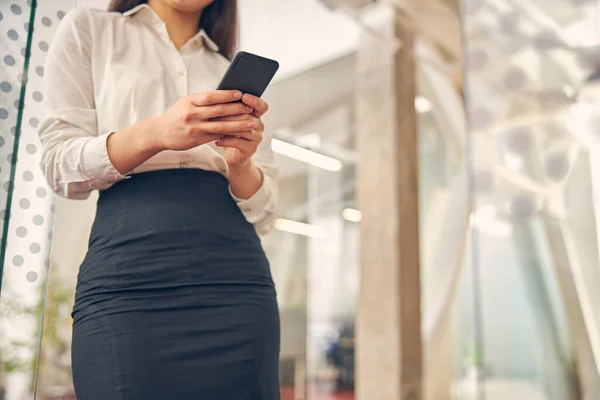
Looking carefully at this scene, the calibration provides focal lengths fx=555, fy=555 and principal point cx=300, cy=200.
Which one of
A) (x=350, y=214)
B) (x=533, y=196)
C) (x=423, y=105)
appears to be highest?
(x=423, y=105)

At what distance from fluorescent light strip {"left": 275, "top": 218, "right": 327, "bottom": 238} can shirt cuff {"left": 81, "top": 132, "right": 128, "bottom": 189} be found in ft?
11.2

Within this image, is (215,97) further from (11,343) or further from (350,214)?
(350,214)

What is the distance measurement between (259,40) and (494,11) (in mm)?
1510

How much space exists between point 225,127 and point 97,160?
0.18 metres

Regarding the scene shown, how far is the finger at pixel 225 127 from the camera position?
0.70m

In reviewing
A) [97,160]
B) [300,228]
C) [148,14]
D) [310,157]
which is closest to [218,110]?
[97,160]

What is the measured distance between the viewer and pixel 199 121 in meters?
0.70

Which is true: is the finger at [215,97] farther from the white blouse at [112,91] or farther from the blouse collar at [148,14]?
the blouse collar at [148,14]

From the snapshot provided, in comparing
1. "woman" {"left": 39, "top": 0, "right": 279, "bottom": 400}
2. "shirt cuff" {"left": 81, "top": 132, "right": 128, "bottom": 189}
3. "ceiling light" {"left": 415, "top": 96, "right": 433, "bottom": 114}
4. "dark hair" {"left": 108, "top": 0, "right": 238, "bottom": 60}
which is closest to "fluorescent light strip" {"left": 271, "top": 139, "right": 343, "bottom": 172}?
"ceiling light" {"left": 415, "top": 96, "right": 433, "bottom": 114}

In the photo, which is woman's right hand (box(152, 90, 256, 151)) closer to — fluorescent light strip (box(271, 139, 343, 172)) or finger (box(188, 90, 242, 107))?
finger (box(188, 90, 242, 107))

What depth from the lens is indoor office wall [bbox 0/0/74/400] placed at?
863 mm

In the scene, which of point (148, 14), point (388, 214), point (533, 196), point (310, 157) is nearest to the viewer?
point (148, 14)

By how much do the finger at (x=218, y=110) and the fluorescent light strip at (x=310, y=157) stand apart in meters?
3.37

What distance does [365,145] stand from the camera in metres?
3.32
